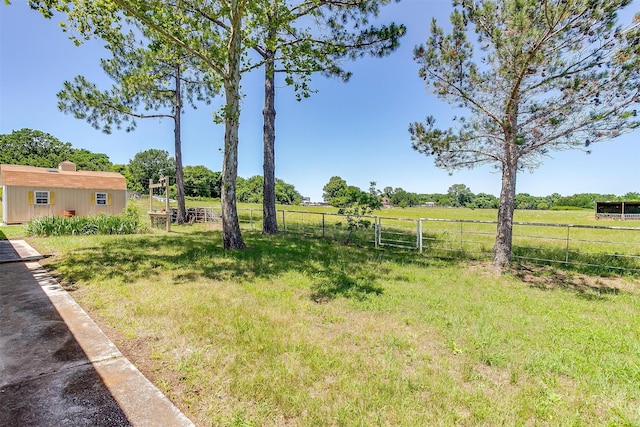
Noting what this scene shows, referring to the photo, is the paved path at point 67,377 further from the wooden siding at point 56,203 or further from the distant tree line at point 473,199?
the distant tree line at point 473,199

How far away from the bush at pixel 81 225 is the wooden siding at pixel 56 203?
6.77m

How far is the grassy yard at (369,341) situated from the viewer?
2.14 metres

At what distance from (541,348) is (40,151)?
73.0 m

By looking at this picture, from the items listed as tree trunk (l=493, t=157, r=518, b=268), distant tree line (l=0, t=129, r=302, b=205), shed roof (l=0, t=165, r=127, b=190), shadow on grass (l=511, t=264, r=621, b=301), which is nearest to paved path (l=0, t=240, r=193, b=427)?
shadow on grass (l=511, t=264, r=621, b=301)

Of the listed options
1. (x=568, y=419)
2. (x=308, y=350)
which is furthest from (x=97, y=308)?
(x=568, y=419)

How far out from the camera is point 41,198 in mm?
16844

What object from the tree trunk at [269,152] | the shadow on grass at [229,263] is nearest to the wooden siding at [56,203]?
the shadow on grass at [229,263]

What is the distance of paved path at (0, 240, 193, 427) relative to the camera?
1.93 metres

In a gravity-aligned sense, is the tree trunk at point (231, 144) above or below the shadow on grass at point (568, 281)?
above

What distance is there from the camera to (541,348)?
310cm

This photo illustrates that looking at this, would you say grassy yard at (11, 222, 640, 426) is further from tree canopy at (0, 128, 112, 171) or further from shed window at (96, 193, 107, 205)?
tree canopy at (0, 128, 112, 171)

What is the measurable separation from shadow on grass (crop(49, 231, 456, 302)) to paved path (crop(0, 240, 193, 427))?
163 centimetres

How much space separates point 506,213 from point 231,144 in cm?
695

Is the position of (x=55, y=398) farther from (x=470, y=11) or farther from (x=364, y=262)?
(x=470, y=11)
